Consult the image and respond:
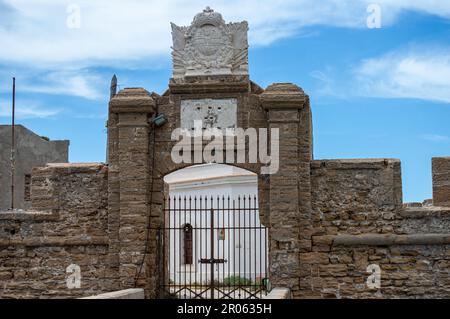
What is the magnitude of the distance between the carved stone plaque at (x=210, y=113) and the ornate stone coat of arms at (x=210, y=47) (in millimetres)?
541

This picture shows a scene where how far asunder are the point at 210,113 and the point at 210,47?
1227 mm

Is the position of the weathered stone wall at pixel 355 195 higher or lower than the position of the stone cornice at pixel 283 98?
lower

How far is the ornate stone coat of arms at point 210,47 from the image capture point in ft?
45.0

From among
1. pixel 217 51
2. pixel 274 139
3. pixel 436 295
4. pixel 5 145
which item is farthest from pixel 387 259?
pixel 5 145

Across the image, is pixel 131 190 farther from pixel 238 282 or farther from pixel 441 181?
pixel 441 181

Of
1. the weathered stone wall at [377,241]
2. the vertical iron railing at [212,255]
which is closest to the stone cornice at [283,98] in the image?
the weathered stone wall at [377,241]

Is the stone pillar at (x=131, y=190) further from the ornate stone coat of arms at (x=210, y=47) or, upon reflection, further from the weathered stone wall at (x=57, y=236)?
the ornate stone coat of arms at (x=210, y=47)

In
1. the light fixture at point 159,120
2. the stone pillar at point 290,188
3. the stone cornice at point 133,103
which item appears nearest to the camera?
the stone pillar at point 290,188

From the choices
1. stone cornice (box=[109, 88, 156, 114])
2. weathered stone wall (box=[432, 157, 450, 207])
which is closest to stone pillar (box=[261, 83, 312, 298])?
stone cornice (box=[109, 88, 156, 114])

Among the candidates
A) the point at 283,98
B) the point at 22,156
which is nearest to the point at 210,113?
the point at 283,98

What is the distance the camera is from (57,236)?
13875 millimetres

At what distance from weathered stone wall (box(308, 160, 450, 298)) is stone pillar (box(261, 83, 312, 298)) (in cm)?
26

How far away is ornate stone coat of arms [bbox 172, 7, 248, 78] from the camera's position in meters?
13.7

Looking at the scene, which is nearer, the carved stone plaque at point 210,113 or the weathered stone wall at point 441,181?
the carved stone plaque at point 210,113
